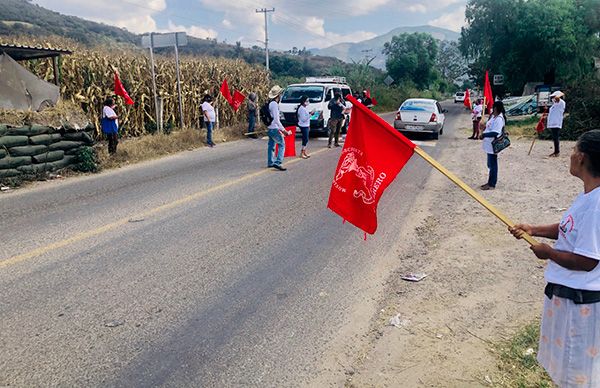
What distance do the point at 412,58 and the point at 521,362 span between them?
7007 centimetres

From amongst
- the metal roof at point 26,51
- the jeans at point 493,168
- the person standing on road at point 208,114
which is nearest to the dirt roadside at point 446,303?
the jeans at point 493,168

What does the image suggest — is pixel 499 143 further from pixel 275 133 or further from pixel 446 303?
pixel 446 303

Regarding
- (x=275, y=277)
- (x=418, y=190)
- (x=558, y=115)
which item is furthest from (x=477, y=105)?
(x=275, y=277)

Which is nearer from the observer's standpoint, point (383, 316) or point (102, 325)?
point (102, 325)

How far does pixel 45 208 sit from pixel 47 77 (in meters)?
8.31

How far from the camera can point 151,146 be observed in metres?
15.1

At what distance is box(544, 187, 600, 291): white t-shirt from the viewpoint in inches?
91.9

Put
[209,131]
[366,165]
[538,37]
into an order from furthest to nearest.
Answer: [538,37] → [209,131] → [366,165]

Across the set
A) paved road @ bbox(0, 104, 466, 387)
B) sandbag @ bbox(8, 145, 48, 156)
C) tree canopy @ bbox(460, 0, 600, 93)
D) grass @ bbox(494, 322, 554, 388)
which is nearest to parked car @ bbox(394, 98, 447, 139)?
paved road @ bbox(0, 104, 466, 387)

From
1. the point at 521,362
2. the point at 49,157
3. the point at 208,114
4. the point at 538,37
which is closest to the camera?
the point at 521,362

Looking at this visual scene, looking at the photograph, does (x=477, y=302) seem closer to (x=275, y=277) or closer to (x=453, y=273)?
(x=453, y=273)

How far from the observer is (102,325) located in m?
4.20

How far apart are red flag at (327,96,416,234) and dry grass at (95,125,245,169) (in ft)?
32.3

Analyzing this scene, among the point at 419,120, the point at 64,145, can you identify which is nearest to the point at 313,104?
the point at 419,120
